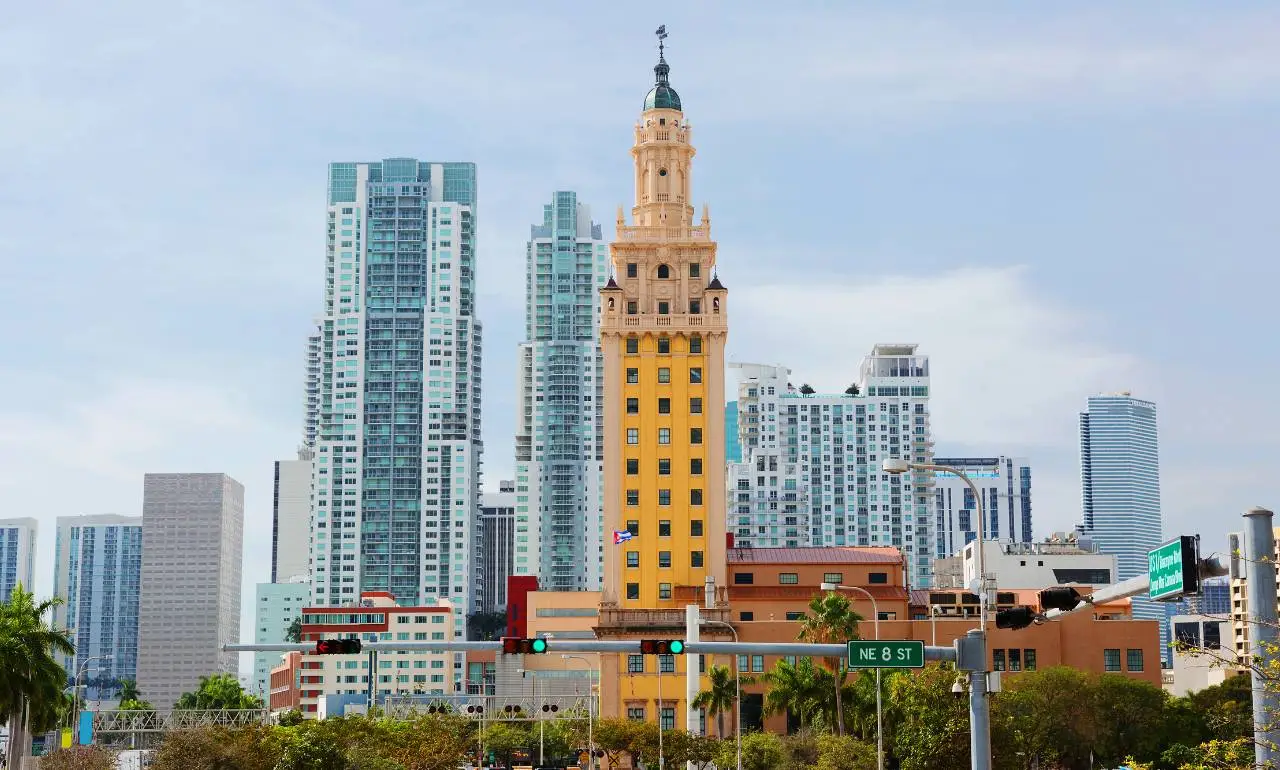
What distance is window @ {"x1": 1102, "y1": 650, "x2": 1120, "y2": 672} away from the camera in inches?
5153

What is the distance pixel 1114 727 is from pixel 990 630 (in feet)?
58.8

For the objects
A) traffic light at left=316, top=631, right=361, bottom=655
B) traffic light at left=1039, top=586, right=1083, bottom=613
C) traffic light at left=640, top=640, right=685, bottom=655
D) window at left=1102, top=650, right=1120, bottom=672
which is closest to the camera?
traffic light at left=1039, top=586, right=1083, bottom=613

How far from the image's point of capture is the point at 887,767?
297 ft

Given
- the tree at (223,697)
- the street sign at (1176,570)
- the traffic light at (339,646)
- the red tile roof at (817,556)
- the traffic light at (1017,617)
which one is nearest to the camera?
the street sign at (1176,570)

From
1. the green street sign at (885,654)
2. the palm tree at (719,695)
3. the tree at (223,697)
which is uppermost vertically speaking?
the green street sign at (885,654)

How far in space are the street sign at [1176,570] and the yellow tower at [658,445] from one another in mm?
114769

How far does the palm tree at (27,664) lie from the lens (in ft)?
240

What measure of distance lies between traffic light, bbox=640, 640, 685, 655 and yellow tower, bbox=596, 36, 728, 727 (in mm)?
96818

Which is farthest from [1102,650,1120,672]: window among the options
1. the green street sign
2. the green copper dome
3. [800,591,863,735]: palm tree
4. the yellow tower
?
the green street sign

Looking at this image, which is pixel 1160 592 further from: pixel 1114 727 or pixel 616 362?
pixel 616 362

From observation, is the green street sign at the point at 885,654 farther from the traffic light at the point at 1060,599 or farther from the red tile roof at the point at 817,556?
the red tile roof at the point at 817,556

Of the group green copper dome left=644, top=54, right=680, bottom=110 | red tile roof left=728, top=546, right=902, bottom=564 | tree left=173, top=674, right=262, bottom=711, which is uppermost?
green copper dome left=644, top=54, right=680, bottom=110

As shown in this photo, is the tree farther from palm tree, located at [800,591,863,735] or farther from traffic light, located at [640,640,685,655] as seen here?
traffic light, located at [640,640,685,655]

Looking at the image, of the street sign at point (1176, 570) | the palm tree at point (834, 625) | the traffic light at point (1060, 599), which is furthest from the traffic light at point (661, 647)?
the palm tree at point (834, 625)
